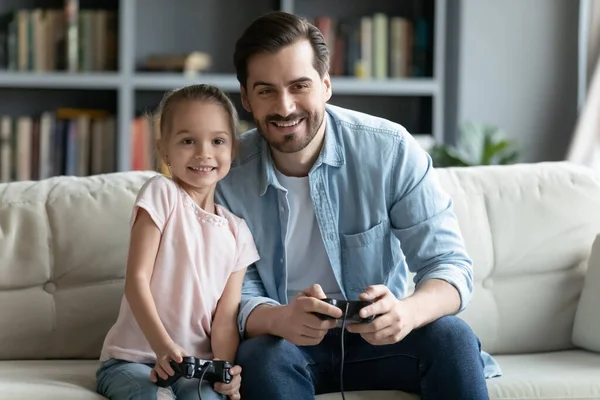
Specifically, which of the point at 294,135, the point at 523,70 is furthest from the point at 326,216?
the point at 523,70

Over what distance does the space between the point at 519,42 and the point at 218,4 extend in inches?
51.7

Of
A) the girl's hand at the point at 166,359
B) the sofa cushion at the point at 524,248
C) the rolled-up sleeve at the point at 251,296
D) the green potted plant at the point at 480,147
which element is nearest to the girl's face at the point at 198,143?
the rolled-up sleeve at the point at 251,296

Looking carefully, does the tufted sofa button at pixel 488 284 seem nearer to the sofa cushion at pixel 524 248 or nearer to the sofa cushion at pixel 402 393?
the sofa cushion at pixel 524 248

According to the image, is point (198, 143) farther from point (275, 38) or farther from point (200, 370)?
point (200, 370)

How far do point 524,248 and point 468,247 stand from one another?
139 mm

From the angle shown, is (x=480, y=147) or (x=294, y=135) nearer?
(x=294, y=135)

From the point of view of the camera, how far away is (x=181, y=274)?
182 centimetres

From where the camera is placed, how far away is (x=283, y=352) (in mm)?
1759

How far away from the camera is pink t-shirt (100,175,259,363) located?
→ 71.2 inches

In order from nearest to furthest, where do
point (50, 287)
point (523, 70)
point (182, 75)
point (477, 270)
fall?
1. point (50, 287)
2. point (477, 270)
3. point (182, 75)
4. point (523, 70)

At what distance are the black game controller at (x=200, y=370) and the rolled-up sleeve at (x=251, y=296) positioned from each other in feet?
0.52

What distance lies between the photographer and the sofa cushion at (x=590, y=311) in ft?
7.11

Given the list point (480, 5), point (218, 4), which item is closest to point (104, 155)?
point (218, 4)

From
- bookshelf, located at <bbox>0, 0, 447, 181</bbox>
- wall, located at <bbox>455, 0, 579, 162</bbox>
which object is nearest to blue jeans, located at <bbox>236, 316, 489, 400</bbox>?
bookshelf, located at <bbox>0, 0, 447, 181</bbox>
